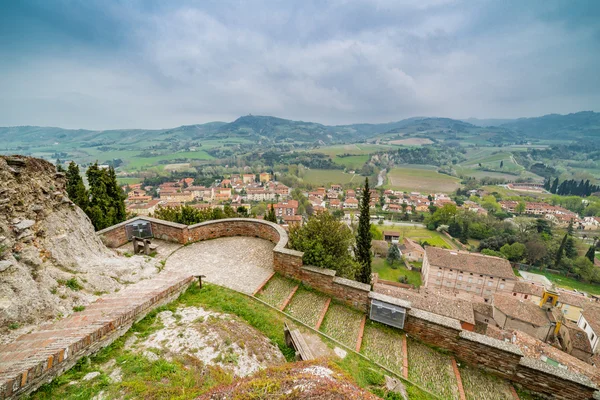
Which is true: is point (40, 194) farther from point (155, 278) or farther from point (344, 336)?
point (344, 336)

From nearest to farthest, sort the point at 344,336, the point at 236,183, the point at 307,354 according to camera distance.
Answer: the point at 307,354 < the point at 344,336 < the point at 236,183

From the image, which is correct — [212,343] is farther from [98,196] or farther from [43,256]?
[98,196]

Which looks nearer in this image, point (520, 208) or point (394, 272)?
point (394, 272)

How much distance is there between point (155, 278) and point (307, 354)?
4.37 meters

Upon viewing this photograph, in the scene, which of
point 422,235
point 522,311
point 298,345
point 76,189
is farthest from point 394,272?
point 76,189

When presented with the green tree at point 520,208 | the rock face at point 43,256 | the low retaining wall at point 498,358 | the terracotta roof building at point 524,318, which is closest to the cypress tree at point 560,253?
the terracotta roof building at point 524,318

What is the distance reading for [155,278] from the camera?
6.38 m

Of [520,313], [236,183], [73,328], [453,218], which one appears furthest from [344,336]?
[236,183]

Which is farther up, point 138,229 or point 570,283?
point 138,229

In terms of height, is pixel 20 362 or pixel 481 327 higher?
pixel 20 362

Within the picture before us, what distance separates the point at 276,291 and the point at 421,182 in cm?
11943

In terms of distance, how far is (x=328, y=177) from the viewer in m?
121

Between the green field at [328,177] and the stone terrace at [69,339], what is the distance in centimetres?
10317

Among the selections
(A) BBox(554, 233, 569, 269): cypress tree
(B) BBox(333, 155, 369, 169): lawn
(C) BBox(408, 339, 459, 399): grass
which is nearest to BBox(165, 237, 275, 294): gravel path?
(C) BBox(408, 339, 459, 399): grass
